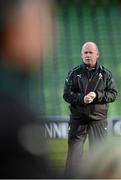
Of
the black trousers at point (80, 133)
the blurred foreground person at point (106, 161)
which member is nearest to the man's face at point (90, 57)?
the black trousers at point (80, 133)

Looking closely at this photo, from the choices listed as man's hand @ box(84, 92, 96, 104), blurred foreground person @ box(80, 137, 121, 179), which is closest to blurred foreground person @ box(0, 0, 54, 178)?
blurred foreground person @ box(80, 137, 121, 179)

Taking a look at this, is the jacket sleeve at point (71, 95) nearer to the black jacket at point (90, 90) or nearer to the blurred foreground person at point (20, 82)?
the black jacket at point (90, 90)

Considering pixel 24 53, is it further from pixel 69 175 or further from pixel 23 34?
pixel 69 175

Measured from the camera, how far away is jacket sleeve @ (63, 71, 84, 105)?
229 cm

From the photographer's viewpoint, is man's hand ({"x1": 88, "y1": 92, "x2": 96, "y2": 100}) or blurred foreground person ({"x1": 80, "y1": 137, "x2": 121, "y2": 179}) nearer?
blurred foreground person ({"x1": 80, "y1": 137, "x2": 121, "y2": 179})

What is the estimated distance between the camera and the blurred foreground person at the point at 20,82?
0.71 m

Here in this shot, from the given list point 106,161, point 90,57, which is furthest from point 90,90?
point 106,161

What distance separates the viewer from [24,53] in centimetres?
72

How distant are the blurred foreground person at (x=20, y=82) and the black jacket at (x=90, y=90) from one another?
1.53 meters

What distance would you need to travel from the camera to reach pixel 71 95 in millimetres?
2320

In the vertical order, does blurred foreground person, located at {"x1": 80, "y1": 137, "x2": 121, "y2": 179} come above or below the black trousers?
above

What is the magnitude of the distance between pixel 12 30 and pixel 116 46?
14.5ft

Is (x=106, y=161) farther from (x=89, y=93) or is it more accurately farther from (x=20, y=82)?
(x=89, y=93)

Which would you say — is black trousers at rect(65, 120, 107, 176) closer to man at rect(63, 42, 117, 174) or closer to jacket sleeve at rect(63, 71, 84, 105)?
man at rect(63, 42, 117, 174)
